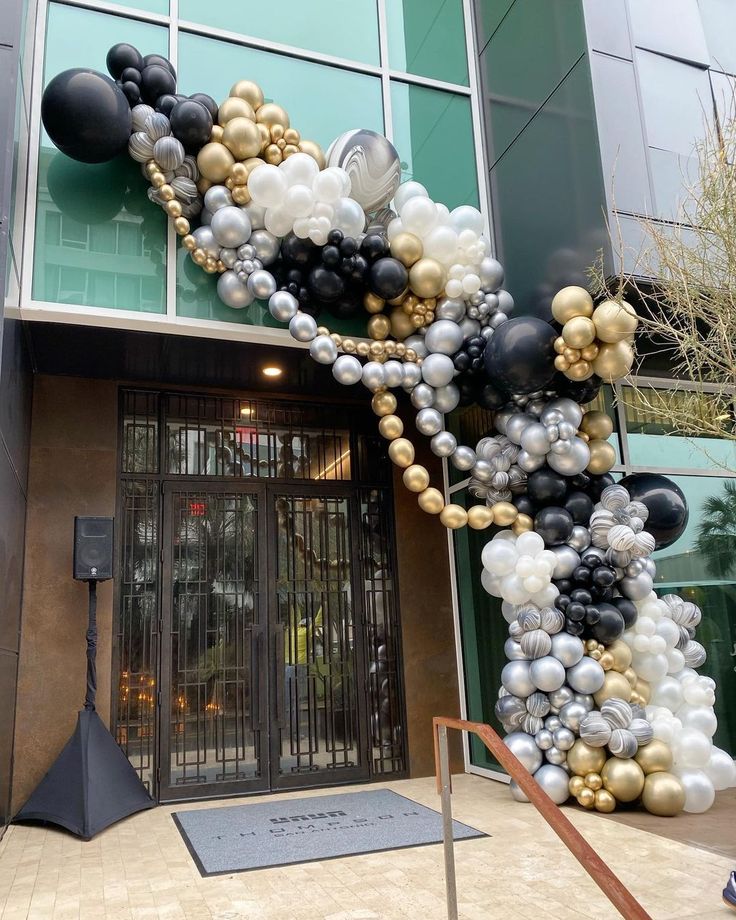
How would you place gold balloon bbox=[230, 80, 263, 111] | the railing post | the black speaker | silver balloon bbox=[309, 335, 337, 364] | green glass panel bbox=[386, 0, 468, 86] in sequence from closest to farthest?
the railing post < silver balloon bbox=[309, 335, 337, 364] < gold balloon bbox=[230, 80, 263, 111] < the black speaker < green glass panel bbox=[386, 0, 468, 86]

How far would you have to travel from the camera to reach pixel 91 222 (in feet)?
15.2

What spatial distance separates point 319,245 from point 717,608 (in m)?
3.89

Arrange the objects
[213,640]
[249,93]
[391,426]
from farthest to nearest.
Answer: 1. [213,640]
2. [391,426]
3. [249,93]

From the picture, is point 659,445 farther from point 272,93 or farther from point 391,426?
point 272,93

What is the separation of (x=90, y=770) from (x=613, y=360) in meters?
4.17

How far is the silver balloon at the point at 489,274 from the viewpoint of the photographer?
17.3 ft

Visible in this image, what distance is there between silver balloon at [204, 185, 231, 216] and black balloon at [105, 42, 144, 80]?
82 cm

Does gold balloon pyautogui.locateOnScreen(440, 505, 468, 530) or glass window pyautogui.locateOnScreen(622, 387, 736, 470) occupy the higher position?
glass window pyautogui.locateOnScreen(622, 387, 736, 470)

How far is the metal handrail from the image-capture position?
172cm

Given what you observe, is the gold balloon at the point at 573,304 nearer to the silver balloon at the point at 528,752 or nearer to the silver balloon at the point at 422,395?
the silver balloon at the point at 422,395

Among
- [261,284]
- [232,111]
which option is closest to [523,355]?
[261,284]

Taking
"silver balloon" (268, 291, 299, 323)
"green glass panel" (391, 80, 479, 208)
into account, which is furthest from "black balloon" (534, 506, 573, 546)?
"green glass panel" (391, 80, 479, 208)

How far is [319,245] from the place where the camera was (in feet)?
15.7

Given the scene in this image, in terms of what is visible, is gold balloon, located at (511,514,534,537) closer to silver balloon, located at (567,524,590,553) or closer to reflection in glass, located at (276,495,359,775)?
silver balloon, located at (567,524,590,553)
